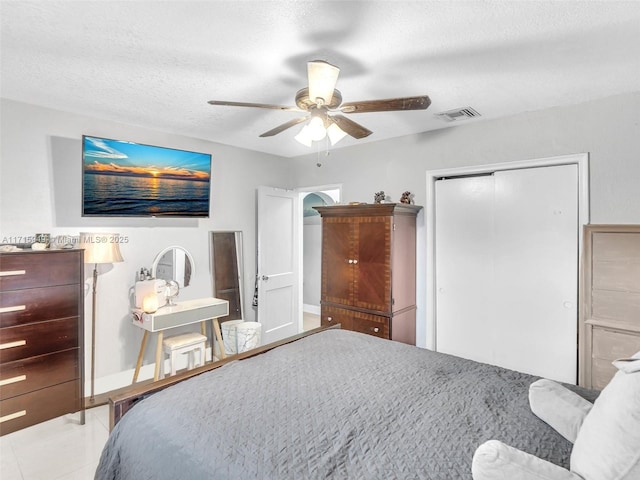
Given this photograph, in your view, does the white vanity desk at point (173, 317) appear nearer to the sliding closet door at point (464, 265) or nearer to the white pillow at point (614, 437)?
the sliding closet door at point (464, 265)

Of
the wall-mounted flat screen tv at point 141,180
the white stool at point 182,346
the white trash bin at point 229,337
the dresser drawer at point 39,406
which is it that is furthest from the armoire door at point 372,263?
the dresser drawer at point 39,406

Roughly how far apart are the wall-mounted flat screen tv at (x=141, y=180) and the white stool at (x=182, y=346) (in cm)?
122

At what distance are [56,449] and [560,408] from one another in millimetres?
3013

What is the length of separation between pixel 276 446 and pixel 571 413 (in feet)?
3.65

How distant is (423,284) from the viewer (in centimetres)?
355

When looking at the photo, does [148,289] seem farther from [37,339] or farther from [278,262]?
[278,262]

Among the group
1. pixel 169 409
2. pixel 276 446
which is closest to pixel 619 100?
pixel 276 446

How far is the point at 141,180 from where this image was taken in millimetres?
3213

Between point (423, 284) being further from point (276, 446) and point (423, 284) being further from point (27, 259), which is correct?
point (27, 259)

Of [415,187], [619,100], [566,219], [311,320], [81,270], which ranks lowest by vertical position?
[311,320]

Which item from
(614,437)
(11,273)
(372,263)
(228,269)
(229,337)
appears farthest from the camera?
(228,269)

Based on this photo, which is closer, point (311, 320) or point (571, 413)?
point (571, 413)

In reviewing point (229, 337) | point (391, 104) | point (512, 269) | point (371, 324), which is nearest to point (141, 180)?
point (229, 337)

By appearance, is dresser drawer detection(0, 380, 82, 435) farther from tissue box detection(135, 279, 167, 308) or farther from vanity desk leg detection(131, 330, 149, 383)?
tissue box detection(135, 279, 167, 308)
